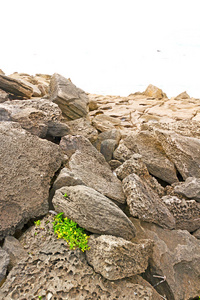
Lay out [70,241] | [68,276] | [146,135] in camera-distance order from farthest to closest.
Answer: [146,135] < [70,241] < [68,276]

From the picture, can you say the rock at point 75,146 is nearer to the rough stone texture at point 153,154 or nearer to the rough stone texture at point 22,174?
the rough stone texture at point 22,174

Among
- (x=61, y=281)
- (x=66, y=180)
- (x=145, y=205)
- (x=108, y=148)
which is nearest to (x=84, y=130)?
(x=108, y=148)

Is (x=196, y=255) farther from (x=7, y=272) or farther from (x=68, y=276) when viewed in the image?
(x=7, y=272)

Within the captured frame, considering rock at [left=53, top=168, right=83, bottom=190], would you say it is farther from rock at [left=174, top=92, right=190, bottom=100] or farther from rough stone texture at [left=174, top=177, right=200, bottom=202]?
rock at [left=174, top=92, right=190, bottom=100]

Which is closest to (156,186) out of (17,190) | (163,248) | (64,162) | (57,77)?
(163,248)

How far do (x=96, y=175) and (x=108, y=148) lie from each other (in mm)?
1587

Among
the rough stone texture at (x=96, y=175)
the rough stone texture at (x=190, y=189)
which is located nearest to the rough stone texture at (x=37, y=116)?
the rough stone texture at (x=96, y=175)

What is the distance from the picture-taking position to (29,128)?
15.9 ft

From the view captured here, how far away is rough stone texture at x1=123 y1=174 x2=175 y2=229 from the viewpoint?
3.92 metres

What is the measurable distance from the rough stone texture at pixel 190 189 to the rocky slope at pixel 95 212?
0.06 ft

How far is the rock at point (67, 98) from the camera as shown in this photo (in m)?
6.45

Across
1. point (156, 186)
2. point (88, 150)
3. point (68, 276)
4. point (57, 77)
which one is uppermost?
point (57, 77)

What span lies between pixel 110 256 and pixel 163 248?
1.21 m

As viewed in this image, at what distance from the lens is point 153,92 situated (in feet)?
49.9
